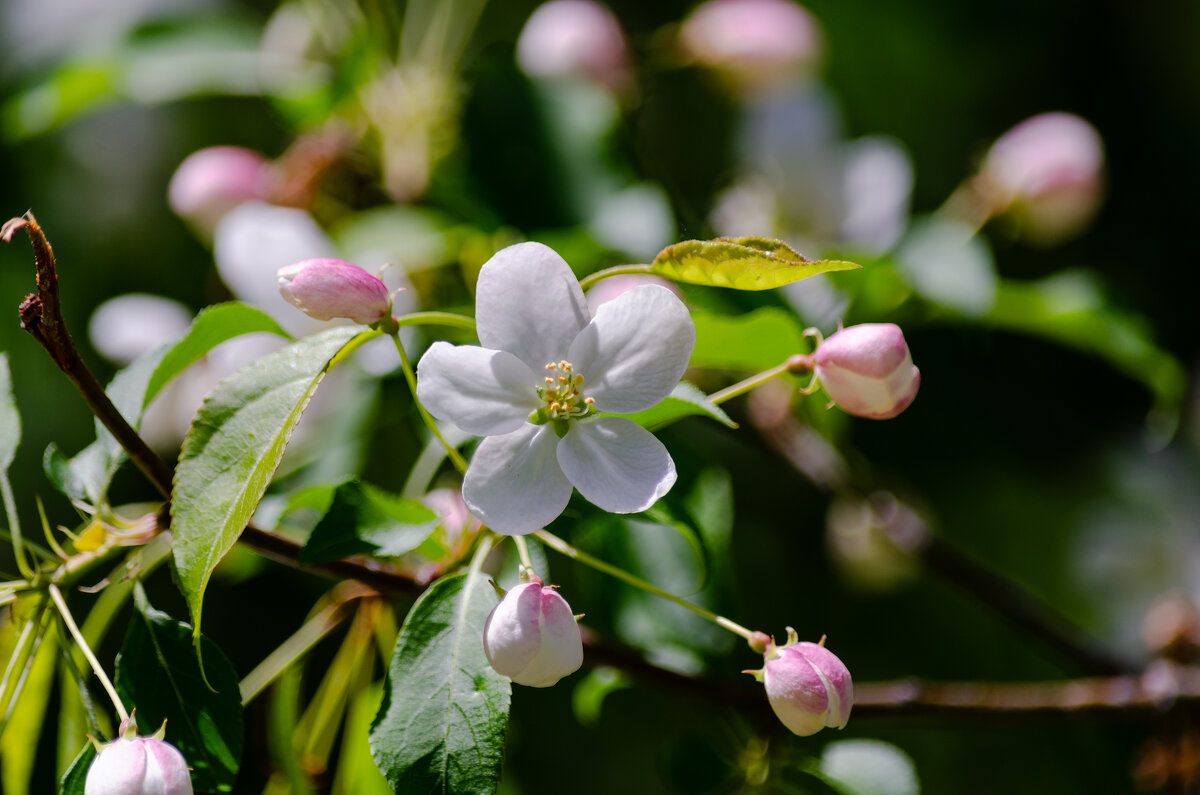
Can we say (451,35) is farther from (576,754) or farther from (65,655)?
(576,754)

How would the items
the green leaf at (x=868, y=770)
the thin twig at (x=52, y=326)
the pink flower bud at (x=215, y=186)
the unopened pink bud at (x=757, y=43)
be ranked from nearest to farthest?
the thin twig at (x=52, y=326)
the green leaf at (x=868, y=770)
the pink flower bud at (x=215, y=186)
the unopened pink bud at (x=757, y=43)

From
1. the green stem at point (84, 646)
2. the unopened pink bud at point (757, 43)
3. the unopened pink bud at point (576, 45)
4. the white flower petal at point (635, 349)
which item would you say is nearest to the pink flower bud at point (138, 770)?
the green stem at point (84, 646)

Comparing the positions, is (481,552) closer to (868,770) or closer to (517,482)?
(517,482)

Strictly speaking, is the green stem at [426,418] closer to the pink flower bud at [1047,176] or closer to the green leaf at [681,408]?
the green leaf at [681,408]

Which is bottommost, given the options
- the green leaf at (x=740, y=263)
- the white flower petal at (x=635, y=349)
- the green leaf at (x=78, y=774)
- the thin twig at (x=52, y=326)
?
the green leaf at (x=78, y=774)

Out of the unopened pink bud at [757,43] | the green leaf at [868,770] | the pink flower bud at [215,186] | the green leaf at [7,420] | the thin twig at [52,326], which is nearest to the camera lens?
the thin twig at [52,326]

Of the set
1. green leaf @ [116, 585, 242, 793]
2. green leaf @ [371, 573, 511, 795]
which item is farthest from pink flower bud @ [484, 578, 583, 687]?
green leaf @ [116, 585, 242, 793]
